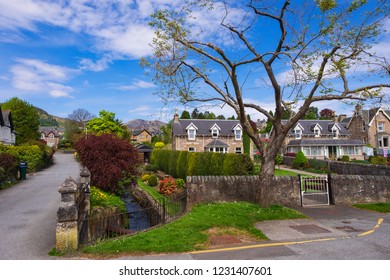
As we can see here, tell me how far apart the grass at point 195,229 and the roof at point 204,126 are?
34.2 meters

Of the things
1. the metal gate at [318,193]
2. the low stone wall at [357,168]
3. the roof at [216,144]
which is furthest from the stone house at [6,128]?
the low stone wall at [357,168]

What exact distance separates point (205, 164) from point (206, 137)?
80.9 feet

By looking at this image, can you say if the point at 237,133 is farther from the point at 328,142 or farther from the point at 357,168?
the point at 357,168

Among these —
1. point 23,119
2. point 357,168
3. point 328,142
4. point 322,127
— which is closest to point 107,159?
point 357,168

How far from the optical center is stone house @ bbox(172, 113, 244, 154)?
46.1 meters

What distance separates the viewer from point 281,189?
13883 mm

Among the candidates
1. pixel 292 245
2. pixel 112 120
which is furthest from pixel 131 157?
pixel 112 120

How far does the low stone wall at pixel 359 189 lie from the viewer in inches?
555

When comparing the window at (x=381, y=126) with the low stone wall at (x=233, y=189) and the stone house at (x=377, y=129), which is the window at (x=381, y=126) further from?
the low stone wall at (x=233, y=189)

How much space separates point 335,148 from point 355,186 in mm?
37871

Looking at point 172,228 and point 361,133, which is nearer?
point 172,228

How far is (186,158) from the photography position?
2700cm

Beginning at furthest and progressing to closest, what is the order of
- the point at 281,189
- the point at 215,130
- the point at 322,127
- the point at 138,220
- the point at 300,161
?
the point at 322,127, the point at 215,130, the point at 300,161, the point at 138,220, the point at 281,189

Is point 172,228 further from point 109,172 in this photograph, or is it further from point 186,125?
point 186,125
